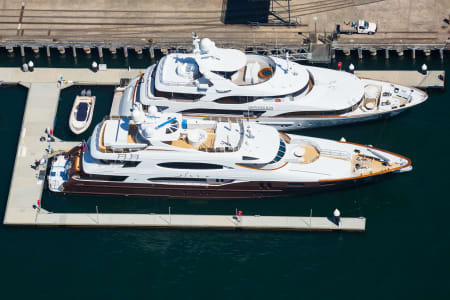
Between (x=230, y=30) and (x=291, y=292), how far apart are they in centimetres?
2947

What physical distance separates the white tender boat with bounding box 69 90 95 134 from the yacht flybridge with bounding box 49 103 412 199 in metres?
4.69

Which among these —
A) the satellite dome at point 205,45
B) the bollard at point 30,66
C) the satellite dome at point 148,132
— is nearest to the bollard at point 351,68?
the satellite dome at point 205,45

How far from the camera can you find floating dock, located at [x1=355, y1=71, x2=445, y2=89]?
65.5 m

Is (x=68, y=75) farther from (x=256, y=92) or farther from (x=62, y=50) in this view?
(x=256, y=92)

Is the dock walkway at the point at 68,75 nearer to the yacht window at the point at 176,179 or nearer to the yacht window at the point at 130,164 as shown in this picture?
the yacht window at the point at 130,164

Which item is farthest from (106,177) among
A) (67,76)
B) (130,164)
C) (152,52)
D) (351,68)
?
(351,68)

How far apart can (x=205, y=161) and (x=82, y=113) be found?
48.2 feet

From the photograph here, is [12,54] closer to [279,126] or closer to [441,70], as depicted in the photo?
[279,126]

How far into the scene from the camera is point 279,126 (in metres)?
61.9

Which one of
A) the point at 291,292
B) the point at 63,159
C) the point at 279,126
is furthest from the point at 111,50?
the point at 291,292

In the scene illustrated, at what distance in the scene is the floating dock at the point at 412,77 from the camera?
215 feet

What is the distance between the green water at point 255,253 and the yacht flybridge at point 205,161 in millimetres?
1527

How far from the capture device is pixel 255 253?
54.2 m

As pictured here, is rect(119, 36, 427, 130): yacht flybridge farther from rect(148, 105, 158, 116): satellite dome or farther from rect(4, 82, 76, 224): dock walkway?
rect(4, 82, 76, 224): dock walkway
